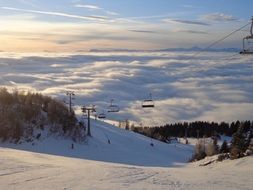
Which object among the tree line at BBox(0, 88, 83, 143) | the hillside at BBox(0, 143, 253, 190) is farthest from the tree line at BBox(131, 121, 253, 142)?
the hillside at BBox(0, 143, 253, 190)

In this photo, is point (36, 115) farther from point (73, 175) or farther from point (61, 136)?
point (73, 175)

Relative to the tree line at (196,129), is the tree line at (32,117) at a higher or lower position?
higher

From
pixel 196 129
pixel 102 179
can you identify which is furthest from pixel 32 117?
pixel 196 129

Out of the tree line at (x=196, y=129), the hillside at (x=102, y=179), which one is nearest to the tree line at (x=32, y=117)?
the hillside at (x=102, y=179)

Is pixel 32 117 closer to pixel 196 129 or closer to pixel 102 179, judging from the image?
pixel 102 179

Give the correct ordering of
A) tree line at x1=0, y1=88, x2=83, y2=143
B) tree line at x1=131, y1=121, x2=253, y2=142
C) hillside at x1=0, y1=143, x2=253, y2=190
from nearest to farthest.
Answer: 1. hillside at x1=0, y1=143, x2=253, y2=190
2. tree line at x1=0, y1=88, x2=83, y2=143
3. tree line at x1=131, y1=121, x2=253, y2=142

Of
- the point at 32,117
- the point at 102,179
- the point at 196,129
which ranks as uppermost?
the point at 32,117

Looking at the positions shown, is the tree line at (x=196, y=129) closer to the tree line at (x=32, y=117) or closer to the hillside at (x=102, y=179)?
the tree line at (x=32, y=117)

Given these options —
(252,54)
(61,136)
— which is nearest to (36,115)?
(61,136)

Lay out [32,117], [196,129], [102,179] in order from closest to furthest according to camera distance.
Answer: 1. [102,179]
2. [32,117]
3. [196,129]

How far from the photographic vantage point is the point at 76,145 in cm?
5488

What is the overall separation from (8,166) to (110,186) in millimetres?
5527

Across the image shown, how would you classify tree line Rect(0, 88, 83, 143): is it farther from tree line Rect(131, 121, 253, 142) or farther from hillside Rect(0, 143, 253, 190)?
tree line Rect(131, 121, 253, 142)

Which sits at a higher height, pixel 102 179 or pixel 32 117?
pixel 32 117
